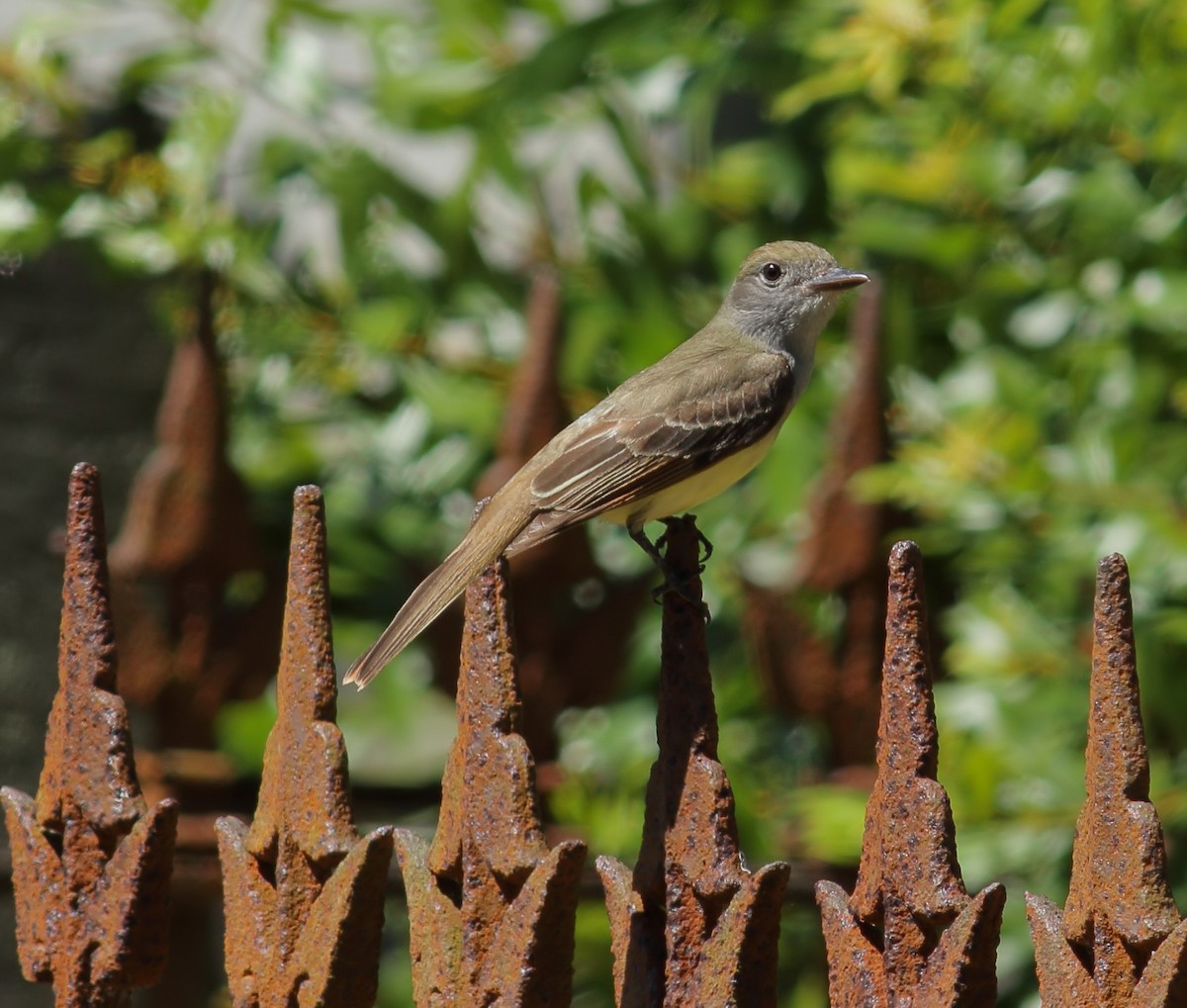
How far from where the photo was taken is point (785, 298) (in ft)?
12.8

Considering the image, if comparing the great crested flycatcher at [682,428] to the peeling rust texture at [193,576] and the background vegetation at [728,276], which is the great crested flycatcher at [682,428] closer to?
the background vegetation at [728,276]

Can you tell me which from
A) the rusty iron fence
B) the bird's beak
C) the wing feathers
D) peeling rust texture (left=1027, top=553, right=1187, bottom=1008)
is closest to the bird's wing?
the wing feathers

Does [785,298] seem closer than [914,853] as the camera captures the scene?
No

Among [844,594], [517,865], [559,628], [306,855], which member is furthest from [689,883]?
[559,628]

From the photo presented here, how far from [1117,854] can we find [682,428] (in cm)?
186

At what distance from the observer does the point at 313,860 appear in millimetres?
2092

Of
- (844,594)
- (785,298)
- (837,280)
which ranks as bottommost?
(844,594)

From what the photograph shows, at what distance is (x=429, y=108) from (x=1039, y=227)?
4.94ft

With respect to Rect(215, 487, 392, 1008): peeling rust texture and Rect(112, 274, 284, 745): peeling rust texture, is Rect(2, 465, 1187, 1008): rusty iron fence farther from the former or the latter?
Rect(112, 274, 284, 745): peeling rust texture

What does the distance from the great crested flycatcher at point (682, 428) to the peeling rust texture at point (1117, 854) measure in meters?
1.23

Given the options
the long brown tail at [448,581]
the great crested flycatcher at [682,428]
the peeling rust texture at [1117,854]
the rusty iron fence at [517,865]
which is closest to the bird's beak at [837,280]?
the great crested flycatcher at [682,428]

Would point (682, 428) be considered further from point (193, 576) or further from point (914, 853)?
point (914, 853)

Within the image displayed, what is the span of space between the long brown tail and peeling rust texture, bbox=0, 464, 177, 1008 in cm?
36

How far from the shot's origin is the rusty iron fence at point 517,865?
5.57 ft
